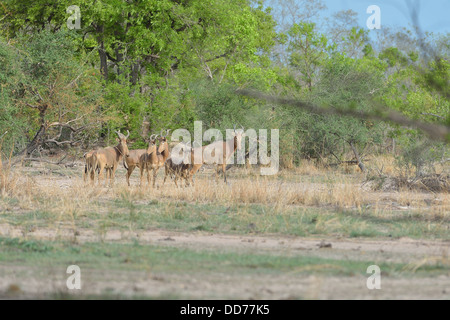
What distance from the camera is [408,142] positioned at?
69.4 ft

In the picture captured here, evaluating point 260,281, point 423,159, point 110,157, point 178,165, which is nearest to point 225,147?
point 178,165

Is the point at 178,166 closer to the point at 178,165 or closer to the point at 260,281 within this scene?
the point at 178,165

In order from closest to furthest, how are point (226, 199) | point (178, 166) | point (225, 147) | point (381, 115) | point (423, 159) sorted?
1. point (381, 115)
2. point (226, 199)
3. point (423, 159)
4. point (178, 166)
5. point (225, 147)

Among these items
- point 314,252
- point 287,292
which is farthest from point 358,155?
point 287,292

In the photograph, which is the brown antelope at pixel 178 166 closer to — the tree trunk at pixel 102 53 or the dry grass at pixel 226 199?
the dry grass at pixel 226 199

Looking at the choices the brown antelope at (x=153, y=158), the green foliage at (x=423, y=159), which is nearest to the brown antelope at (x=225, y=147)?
the brown antelope at (x=153, y=158)

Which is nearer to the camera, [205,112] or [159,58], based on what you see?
[205,112]

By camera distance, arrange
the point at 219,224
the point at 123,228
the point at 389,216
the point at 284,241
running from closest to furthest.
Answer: the point at 284,241 < the point at 123,228 < the point at 219,224 < the point at 389,216

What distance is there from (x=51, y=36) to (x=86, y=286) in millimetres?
20602

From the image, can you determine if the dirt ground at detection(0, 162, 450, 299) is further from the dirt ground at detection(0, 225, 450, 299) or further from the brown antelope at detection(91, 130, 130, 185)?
the brown antelope at detection(91, 130, 130, 185)

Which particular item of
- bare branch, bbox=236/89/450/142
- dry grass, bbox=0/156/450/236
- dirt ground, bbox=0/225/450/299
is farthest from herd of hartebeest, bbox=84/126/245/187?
bare branch, bbox=236/89/450/142

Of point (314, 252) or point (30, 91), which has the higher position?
point (30, 91)
